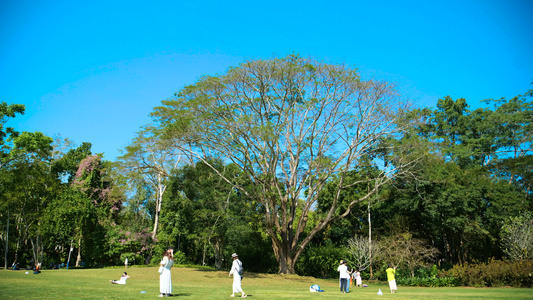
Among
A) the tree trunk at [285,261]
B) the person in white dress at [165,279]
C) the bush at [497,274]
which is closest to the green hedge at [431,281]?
the bush at [497,274]

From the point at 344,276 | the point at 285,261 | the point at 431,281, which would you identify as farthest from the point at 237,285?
the point at 431,281

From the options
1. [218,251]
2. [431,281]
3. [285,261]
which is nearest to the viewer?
[431,281]

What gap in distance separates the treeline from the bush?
126 inches

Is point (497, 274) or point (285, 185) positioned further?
point (285, 185)

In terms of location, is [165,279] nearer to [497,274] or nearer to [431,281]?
[497,274]

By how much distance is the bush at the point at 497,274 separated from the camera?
15617 millimetres

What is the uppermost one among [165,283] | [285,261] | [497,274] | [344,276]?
[165,283]

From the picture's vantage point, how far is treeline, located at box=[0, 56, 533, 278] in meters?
20.8

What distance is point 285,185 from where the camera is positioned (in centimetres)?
2503

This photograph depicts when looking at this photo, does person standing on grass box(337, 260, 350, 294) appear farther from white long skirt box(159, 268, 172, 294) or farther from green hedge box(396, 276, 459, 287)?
green hedge box(396, 276, 459, 287)

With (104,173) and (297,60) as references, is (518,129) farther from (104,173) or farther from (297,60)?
(104,173)

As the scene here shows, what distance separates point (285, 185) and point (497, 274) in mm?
13190

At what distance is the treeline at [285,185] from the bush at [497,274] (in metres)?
3.20

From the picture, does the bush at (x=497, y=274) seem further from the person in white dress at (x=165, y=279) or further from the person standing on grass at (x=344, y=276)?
the person in white dress at (x=165, y=279)
